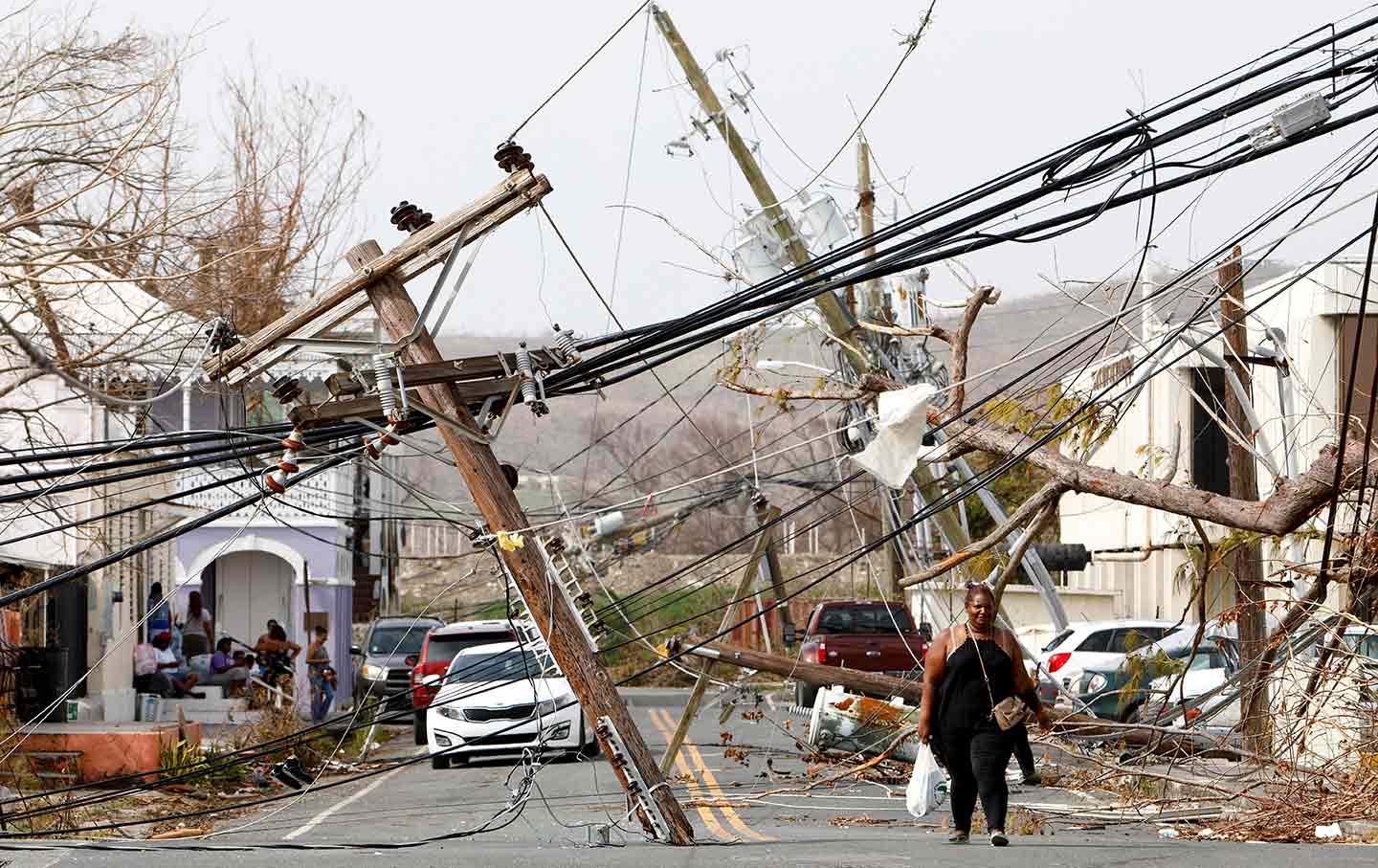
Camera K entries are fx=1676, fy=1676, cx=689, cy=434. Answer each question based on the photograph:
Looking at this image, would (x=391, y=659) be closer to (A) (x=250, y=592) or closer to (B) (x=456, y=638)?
(B) (x=456, y=638)

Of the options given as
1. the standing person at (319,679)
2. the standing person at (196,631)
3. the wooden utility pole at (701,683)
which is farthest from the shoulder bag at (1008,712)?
the standing person at (196,631)

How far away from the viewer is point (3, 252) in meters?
18.8

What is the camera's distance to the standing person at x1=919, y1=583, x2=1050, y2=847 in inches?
417

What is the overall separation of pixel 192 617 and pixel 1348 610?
23.6 metres

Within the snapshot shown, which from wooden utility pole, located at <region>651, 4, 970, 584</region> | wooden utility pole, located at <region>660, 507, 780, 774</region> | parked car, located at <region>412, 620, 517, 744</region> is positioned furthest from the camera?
parked car, located at <region>412, 620, 517, 744</region>

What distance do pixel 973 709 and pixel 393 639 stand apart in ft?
77.8

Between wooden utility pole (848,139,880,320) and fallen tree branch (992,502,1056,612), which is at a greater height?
wooden utility pole (848,139,880,320)

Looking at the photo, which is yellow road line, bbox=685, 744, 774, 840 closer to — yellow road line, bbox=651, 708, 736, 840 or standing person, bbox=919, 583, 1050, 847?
yellow road line, bbox=651, 708, 736, 840

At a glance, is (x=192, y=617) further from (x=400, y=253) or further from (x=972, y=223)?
(x=972, y=223)

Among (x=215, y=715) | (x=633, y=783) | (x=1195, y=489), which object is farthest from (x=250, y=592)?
(x=1195, y=489)

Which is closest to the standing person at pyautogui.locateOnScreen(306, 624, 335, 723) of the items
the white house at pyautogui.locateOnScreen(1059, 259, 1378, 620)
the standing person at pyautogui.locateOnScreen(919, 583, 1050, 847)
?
the white house at pyautogui.locateOnScreen(1059, 259, 1378, 620)

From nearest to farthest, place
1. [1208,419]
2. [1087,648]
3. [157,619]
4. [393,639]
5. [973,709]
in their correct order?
[973,709] < [1087,648] < [1208,419] < [157,619] < [393,639]

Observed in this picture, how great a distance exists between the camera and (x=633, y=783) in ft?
37.2

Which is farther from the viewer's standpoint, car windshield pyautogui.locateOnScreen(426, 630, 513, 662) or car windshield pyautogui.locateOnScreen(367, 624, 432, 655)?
car windshield pyautogui.locateOnScreen(367, 624, 432, 655)
